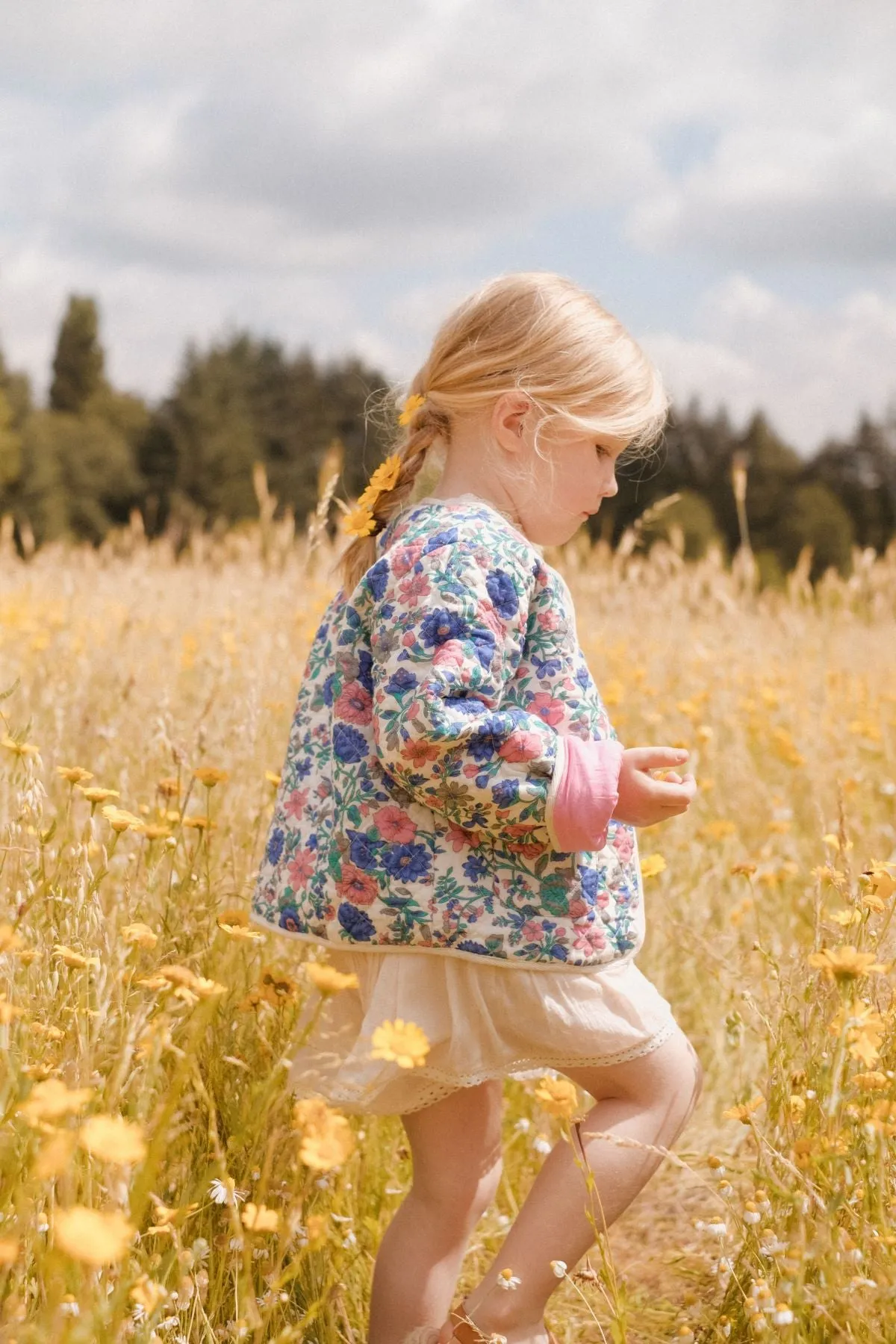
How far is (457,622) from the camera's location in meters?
1.59

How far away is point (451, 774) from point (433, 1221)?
66cm

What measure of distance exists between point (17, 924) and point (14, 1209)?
0.43 m

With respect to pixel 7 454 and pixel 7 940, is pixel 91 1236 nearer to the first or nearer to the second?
pixel 7 940

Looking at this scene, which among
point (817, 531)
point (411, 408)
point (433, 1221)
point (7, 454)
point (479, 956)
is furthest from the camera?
point (7, 454)

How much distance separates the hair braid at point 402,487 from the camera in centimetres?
195

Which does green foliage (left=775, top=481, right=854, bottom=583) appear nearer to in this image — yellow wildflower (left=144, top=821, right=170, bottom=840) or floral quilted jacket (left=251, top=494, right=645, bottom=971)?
floral quilted jacket (left=251, top=494, right=645, bottom=971)

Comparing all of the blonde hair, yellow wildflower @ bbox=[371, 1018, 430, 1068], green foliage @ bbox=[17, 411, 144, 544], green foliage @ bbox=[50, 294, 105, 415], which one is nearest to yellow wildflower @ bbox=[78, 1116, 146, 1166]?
yellow wildflower @ bbox=[371, 1018, 430, 1068]

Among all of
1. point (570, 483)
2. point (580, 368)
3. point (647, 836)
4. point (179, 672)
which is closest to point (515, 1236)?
point (570, 483)

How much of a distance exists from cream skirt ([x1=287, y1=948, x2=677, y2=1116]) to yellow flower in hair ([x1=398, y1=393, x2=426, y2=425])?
0.82m

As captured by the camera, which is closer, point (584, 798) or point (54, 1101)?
point (54, 1101)

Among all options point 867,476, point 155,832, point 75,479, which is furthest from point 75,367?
point 155,832

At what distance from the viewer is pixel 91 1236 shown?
84 centimetres

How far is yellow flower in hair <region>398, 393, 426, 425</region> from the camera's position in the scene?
76.9 inches

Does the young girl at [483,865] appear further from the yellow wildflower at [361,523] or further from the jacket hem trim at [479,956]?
the yellow wildflower at [361,523]
